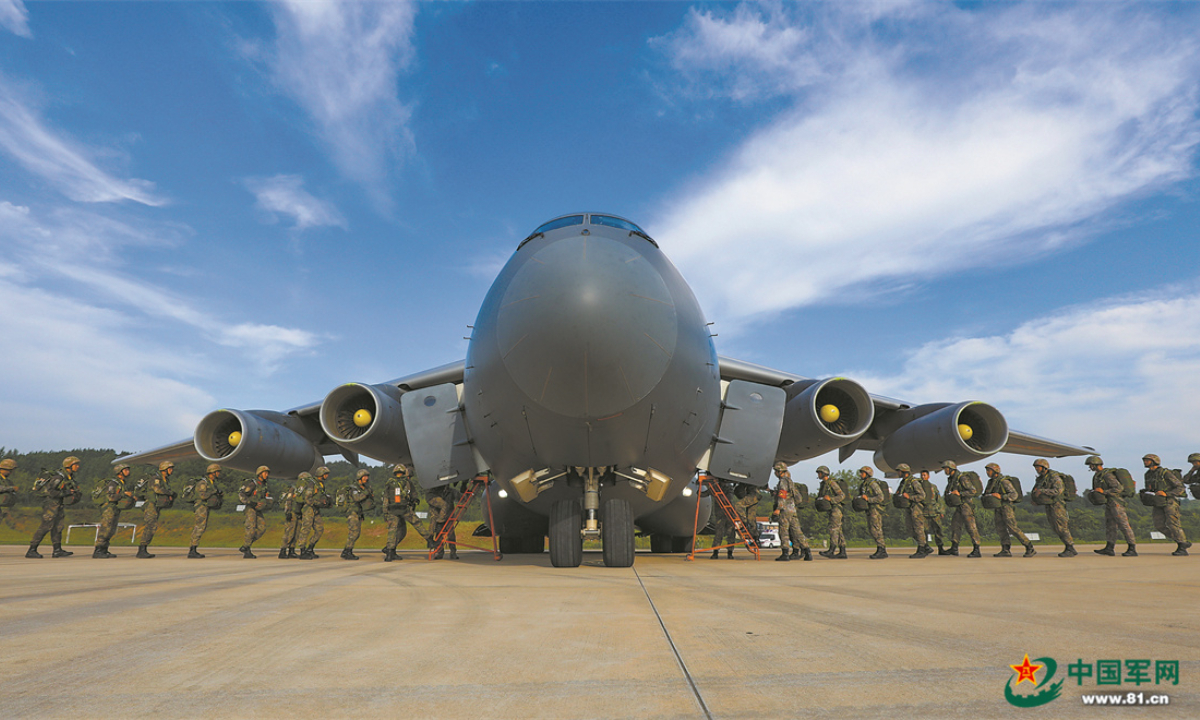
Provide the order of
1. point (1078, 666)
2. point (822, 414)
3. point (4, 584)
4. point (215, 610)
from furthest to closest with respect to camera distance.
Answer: point (822, 414) → point (4, 584) → point (215, 610) → point (1078, 666)

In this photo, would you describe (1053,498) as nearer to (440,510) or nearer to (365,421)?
(440,510)

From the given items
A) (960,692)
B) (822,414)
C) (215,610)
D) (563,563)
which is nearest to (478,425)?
(563,563)

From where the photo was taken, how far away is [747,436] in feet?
28.5

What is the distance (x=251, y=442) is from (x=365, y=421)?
96.2 inches

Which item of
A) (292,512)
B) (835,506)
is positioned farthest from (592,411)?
(292,512)

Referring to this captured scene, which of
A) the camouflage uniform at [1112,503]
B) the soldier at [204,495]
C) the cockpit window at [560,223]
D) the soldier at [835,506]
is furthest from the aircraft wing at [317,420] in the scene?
the camouflage uniform at [1112,503]

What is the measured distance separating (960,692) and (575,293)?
459cm

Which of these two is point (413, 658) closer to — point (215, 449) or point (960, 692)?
point (960, 692)

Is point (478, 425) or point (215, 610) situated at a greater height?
point (478, 425)

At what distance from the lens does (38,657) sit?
2.34m

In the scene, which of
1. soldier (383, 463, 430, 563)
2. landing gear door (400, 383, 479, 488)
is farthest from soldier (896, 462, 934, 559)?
soldier (383, 463, 430, 563)

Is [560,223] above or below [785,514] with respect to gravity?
above

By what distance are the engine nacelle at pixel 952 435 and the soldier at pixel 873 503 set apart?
0.84 meters

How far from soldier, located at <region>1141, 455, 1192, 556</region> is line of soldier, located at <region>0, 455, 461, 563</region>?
12.3 metres
